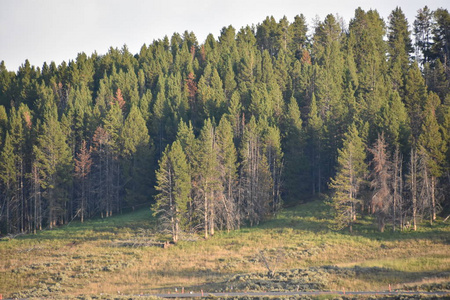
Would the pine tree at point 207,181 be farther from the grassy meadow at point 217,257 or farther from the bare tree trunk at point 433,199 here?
the bare tree trunk at point 433,199

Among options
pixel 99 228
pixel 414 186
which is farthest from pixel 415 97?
pixel 99 228

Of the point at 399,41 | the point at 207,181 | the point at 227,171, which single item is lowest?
the point at 207,181

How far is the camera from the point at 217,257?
1750 inches

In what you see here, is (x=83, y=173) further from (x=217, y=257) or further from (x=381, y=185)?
(x=381, y=185)

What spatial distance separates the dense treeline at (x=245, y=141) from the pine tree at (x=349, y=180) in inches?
6.8

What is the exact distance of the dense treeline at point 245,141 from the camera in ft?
165

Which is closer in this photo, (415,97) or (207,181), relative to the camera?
(207,181)

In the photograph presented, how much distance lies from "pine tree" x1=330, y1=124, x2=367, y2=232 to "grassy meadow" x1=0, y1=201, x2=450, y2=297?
2004 mm

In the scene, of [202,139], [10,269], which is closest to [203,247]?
[202,139]

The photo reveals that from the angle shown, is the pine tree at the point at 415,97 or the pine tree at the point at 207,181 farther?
the pine tree at the point at 415,97

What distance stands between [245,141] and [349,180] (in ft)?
49.2

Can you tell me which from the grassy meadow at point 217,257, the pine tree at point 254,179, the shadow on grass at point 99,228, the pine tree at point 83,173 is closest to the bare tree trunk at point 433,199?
the grassy meadow at point 217,257

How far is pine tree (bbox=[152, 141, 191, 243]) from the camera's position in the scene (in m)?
50.0

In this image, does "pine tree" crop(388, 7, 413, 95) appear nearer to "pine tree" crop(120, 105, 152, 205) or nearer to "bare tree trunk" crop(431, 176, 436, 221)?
"bare tree trunk" crop(431, 176, 436, 221)
